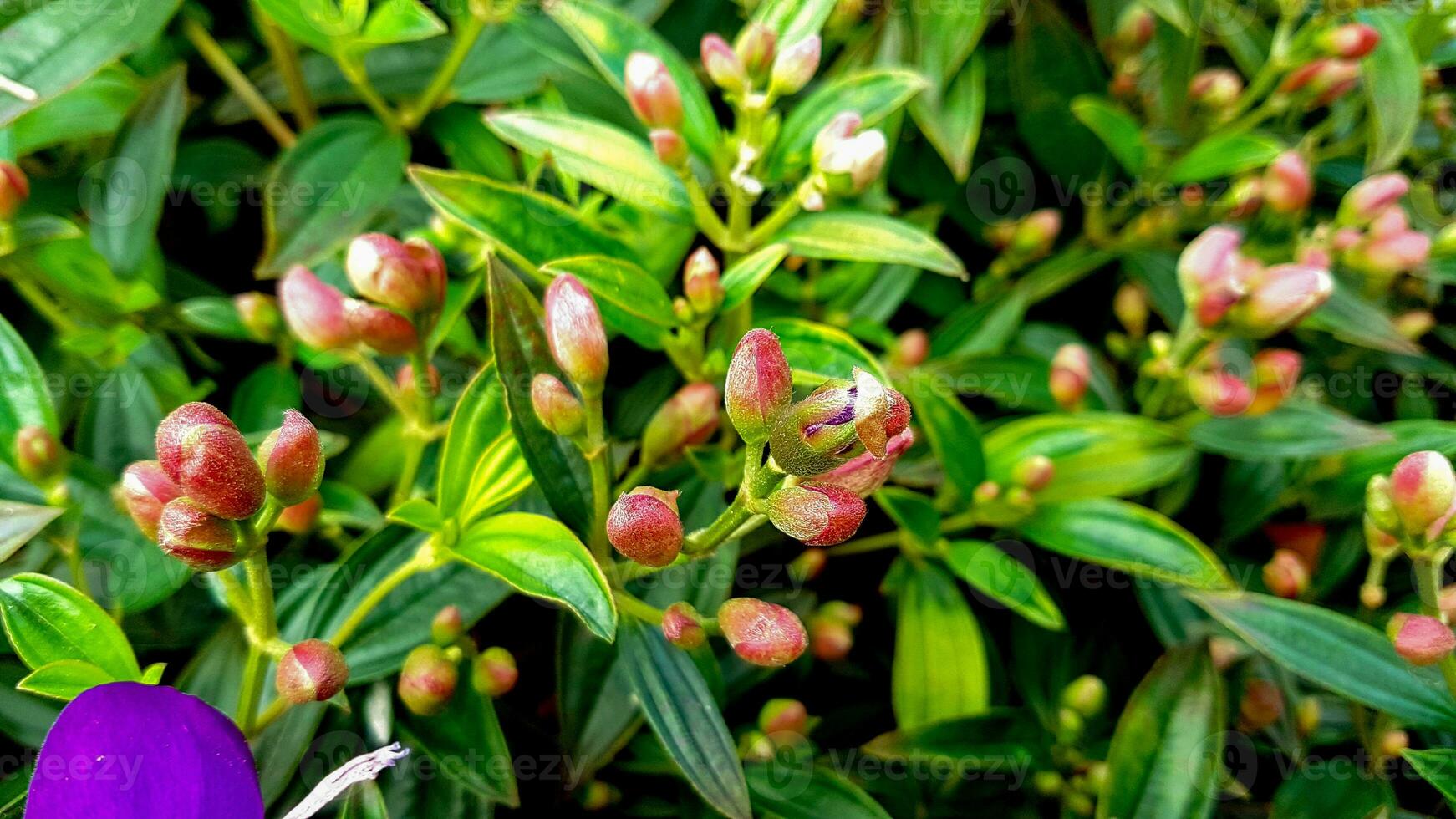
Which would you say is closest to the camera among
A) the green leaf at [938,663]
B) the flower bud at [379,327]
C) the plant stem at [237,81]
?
the flower bud at [379,327]

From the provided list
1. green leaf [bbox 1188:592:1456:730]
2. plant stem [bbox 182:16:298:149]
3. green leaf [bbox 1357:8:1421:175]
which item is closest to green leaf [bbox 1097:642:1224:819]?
green leaf [bbox 1188:592:1456:730]

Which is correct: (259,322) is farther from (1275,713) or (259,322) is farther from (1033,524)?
(1275,713)

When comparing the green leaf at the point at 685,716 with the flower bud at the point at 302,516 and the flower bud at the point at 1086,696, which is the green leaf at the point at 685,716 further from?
the flower bud at the point at 1086,696

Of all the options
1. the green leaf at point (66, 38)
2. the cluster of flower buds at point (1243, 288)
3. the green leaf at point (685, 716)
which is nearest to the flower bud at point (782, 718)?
the green leaf at point (685, 716)

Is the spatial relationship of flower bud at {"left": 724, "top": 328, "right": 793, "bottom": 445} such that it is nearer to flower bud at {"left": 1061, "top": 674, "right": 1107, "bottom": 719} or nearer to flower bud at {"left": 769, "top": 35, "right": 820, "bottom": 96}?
flower bud at {"left": 769, "top": 35, "right": 820, "bottom": 96}

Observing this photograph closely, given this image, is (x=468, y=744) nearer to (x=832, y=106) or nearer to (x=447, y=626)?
(x=447, y=626)
